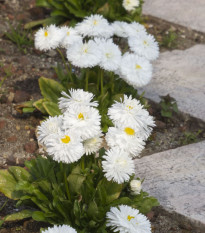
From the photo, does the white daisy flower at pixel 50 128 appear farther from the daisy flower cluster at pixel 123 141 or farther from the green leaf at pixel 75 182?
the green leaf at pixel 75 182

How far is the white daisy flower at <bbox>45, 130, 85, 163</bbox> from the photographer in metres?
1.62

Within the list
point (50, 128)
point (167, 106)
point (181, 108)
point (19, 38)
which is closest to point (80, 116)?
point (50, 128)

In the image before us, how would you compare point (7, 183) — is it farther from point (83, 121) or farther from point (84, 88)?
point (84, 88)

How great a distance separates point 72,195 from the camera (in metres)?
2.10

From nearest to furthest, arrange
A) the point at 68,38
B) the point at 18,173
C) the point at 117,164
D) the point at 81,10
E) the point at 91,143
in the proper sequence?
1. the point at 117,164
2. the point at 91,143
3. the point at 18,173
4. the point at 68,38
5. the point at 81,10

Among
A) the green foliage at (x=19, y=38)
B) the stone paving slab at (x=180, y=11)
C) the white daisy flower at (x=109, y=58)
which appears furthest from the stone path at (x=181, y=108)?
the green foliage at (x=19, y=38)

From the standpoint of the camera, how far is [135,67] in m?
2.51

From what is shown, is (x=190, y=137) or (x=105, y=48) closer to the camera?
(x=105, y=48)

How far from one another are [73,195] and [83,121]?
57cm

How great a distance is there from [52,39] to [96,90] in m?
0.56

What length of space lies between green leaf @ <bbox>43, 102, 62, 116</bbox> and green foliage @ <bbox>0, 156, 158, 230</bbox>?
657mm

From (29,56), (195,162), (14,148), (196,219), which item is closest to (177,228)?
(196,219)

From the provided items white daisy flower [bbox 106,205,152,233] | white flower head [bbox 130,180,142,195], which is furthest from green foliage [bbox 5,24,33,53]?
white daisy flower [bbox 106,205,152,233]

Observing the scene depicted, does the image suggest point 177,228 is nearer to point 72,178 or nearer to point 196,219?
point 196,219
